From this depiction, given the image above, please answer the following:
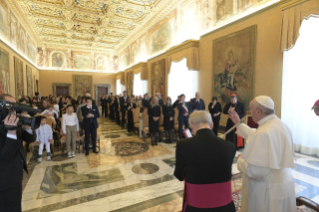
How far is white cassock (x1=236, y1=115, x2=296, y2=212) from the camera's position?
181 cm

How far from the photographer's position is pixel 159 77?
480 inches

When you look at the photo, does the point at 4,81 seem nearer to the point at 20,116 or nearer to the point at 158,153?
the point at 158,153

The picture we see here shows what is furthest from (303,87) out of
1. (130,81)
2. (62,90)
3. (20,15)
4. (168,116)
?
(62,90)

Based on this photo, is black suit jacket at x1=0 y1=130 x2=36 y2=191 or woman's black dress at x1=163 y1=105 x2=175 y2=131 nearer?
black suit jacket at x1=0 y1=130 x2=36 y2=191

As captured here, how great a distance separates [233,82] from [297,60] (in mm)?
2045

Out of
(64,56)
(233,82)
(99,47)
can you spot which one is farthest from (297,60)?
(64,56)

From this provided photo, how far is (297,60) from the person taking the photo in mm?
5160

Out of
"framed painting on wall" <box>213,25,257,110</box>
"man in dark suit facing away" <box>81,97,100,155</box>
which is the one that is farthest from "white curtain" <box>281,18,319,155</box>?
"man in dark suit facing away" <box>81,97,100,155</box>

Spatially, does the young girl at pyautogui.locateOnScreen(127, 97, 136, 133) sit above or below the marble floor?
above

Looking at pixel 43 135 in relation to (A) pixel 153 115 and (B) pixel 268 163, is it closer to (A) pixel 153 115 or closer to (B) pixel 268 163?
(A) pixel 153 115

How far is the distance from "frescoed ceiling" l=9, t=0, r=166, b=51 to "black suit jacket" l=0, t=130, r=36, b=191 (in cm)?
994

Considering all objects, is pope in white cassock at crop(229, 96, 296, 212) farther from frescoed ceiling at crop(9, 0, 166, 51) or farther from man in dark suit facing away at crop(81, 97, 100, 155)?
frescoed ceiling at crop(9, 0, 166, 51)

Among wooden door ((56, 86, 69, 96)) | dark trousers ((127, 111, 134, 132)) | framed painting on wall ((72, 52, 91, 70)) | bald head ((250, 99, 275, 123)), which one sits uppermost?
framed painting on wall ((72, 52, 91, 70))

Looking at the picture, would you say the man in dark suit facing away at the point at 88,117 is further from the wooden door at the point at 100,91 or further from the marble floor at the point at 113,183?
the wooden door at the point at 100,91
